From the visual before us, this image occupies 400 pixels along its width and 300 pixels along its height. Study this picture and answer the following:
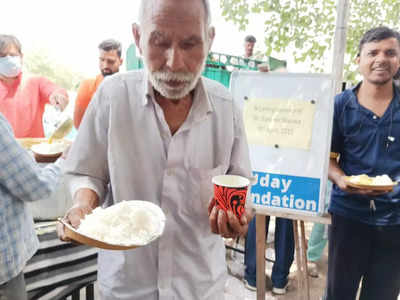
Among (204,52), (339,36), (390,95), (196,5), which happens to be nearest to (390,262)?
(390,95)

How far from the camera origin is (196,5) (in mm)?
1023

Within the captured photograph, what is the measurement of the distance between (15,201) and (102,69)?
223 cm

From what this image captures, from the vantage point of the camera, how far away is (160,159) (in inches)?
44.4

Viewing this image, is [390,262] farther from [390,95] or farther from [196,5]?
[196,5]

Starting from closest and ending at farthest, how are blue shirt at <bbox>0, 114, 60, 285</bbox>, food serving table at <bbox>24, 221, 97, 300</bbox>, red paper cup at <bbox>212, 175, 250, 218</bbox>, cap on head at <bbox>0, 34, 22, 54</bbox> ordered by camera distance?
red paper cup at <bbox>212, 175, 250, 218</bbox> → blue shirt at <bbox>0, 114, 60, 285</bbox> → food serving table at <bbox>24, 221, 97, 300</bbox> → cap on head at <bbox>0, 34, 22, 54</bbox>

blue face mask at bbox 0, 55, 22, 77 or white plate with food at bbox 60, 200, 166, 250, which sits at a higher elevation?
blue face mask at bbox 0, 55, 22, 77

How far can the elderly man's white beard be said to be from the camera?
1062 millimetres

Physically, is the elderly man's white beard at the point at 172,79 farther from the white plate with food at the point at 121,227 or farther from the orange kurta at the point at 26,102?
the orange kurta at the point at 26,102

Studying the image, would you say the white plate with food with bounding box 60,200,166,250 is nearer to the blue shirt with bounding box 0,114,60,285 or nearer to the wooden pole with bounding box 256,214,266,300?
the blue shirt with bounding box 0,114,60,285

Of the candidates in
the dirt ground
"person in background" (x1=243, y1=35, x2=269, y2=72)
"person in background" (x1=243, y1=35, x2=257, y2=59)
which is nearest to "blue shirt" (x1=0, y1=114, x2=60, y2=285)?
the dirt ground

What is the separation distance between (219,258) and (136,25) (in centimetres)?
96

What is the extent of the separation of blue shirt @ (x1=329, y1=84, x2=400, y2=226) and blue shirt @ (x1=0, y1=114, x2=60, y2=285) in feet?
5.81

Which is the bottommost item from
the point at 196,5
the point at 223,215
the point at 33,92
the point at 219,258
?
the point at 219,258

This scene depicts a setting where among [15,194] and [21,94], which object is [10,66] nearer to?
[21,94]
